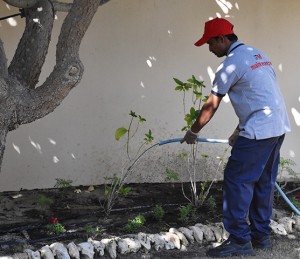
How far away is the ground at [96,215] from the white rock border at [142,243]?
0.23ft

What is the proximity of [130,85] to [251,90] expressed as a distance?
88.2 inches

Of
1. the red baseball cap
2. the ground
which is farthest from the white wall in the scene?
the red baseball cap

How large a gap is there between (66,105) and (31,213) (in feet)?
4.39

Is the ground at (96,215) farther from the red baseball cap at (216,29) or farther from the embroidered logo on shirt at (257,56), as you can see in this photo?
the red baseball cap at (216,29)

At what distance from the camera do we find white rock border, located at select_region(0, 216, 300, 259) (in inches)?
192

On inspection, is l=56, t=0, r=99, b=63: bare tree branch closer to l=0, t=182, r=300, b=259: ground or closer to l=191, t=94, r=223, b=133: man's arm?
l=191, t=94, r=223, b=133: man's arm

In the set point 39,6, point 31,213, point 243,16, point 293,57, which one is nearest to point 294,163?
point 293,57

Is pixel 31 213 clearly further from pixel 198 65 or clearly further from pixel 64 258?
pixel 198 65

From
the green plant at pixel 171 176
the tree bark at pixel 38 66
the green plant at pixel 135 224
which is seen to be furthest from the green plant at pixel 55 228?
the green plant at pixel 171 176

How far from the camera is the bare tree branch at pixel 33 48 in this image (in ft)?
16.9

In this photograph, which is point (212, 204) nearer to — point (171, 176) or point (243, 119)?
point (171, 176)

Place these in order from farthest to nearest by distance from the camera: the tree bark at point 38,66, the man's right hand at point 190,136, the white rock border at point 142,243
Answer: the man's right hand at point 190,136 < the tree bark at point 38,66 < the white rock border at point 142,243

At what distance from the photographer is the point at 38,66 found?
520 cm

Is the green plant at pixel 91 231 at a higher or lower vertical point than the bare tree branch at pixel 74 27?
lower
